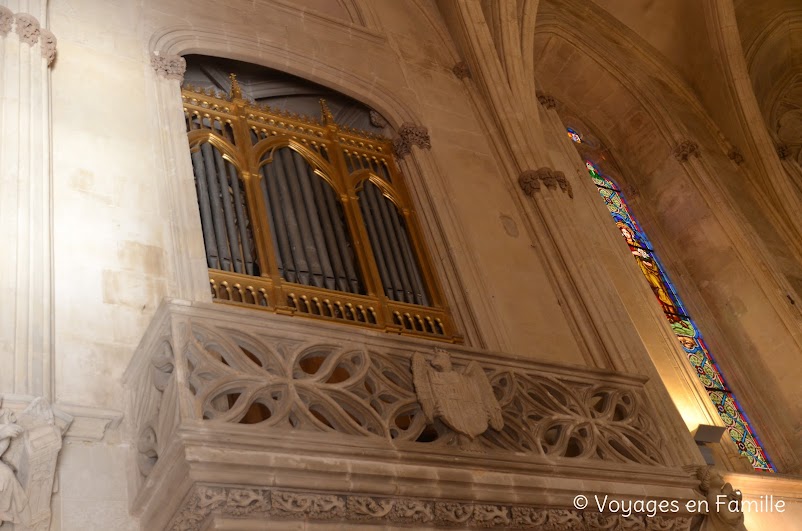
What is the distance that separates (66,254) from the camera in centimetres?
661

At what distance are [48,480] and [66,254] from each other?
72.9 inches

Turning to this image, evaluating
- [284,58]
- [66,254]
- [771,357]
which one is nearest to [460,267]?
[284,58]

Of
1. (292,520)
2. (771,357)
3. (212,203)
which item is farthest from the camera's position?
(771,357)

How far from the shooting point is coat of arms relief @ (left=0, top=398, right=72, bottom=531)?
5145mm

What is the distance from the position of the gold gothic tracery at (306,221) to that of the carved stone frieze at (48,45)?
4.57 feet

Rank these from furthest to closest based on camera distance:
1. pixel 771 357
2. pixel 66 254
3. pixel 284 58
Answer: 1. pixel 771 357
2. pixel 284 58
3. pixel 66 254

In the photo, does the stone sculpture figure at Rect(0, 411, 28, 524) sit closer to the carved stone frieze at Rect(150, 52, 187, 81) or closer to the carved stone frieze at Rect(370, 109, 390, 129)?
the carved stone frieze at Rect(150, 52, 187, 81)

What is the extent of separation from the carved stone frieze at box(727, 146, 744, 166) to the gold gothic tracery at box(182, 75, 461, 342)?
6584 mm

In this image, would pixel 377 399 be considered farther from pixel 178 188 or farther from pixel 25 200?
pixel 25 200

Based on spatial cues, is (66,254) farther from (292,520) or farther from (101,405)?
(292,520)

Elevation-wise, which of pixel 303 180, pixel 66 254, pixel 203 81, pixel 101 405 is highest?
pixel 203 81

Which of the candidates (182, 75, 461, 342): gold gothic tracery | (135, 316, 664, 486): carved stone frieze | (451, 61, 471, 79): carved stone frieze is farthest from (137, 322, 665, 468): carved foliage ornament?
(451, 61, 471, 79): carved stone frieze

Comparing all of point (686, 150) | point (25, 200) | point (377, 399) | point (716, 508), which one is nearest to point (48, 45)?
point (25, 200)

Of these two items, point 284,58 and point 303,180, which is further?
point 284,58
